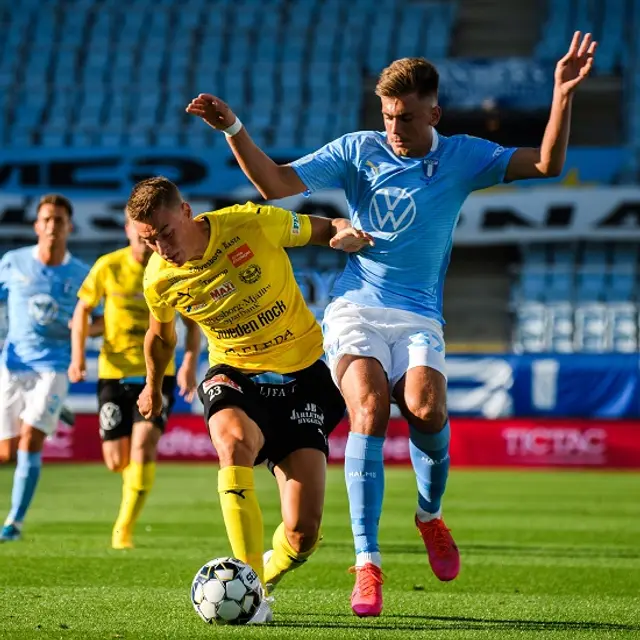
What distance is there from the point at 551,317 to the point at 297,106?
7734mm

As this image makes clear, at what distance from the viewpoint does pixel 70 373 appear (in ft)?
31.3

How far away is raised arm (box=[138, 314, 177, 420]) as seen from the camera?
6.55 metres

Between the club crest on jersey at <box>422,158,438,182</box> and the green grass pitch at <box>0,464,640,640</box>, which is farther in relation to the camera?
the club crest on jersey at <box>422,158,438,182</box>

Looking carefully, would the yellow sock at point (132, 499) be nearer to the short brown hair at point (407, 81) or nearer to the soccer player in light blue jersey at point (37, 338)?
the soccer player in light blue jersey at point (37, 338)

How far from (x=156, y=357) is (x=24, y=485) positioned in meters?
3.54

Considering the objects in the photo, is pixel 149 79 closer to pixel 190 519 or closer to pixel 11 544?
pixel 190 519

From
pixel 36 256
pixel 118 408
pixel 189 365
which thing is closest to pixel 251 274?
pixel 189 365

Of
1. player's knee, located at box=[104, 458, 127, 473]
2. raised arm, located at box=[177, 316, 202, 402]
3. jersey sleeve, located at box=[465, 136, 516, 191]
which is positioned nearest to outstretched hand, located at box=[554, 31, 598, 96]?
jersey sleeve, located at box=[465, 136, 516, 191]

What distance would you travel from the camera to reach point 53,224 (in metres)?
9.94

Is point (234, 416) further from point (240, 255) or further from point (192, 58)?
point (192, 58)

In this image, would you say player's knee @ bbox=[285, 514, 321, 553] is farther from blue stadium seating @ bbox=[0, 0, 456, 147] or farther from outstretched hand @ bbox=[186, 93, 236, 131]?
blue stadium seating @ bbox=[0, 0, 456, 147]

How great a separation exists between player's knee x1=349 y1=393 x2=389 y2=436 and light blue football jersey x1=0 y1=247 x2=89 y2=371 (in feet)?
14.7

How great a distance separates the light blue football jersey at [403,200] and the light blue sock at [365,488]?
71cm

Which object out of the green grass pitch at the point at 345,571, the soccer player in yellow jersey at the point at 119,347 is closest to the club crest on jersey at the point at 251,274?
the green grass pitch at the point at 345,571
